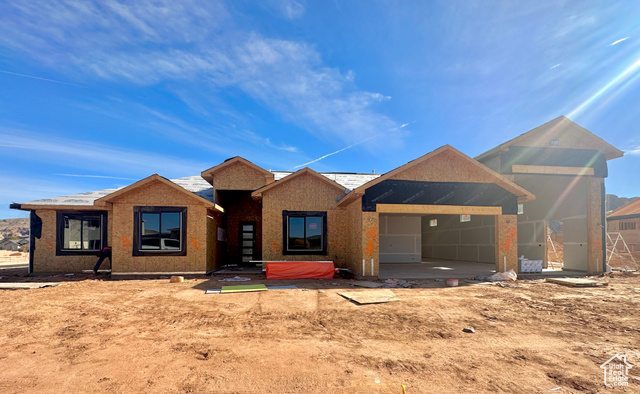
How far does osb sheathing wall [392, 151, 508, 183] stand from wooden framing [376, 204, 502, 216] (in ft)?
3.46

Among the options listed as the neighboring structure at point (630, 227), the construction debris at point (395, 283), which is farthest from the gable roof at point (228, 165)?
the neighboring structure at point (630, 227)

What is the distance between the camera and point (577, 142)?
15281 mm

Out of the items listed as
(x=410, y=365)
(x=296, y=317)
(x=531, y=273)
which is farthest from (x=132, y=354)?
(x=531, y=273)

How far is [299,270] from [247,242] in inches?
226

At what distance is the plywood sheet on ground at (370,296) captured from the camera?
8.22 m

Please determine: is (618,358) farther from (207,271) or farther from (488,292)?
(207,271)

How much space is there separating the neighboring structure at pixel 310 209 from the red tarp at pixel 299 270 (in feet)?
3.99

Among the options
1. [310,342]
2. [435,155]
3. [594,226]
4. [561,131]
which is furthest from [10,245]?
[594,226]

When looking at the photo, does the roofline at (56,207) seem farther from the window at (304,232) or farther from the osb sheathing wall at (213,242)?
the window at (304,232)

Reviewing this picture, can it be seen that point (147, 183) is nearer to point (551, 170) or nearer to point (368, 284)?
point (368, 284)

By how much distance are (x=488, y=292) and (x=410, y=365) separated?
6679 millimetres

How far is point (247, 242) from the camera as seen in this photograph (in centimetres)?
1784

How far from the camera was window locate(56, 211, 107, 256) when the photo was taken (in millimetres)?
14398

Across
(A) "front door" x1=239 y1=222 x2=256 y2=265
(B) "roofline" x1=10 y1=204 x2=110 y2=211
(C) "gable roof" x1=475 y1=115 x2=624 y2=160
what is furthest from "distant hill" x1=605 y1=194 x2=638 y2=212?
(B) "roofline" x1=10 y1=204 x2=110 y2=211
